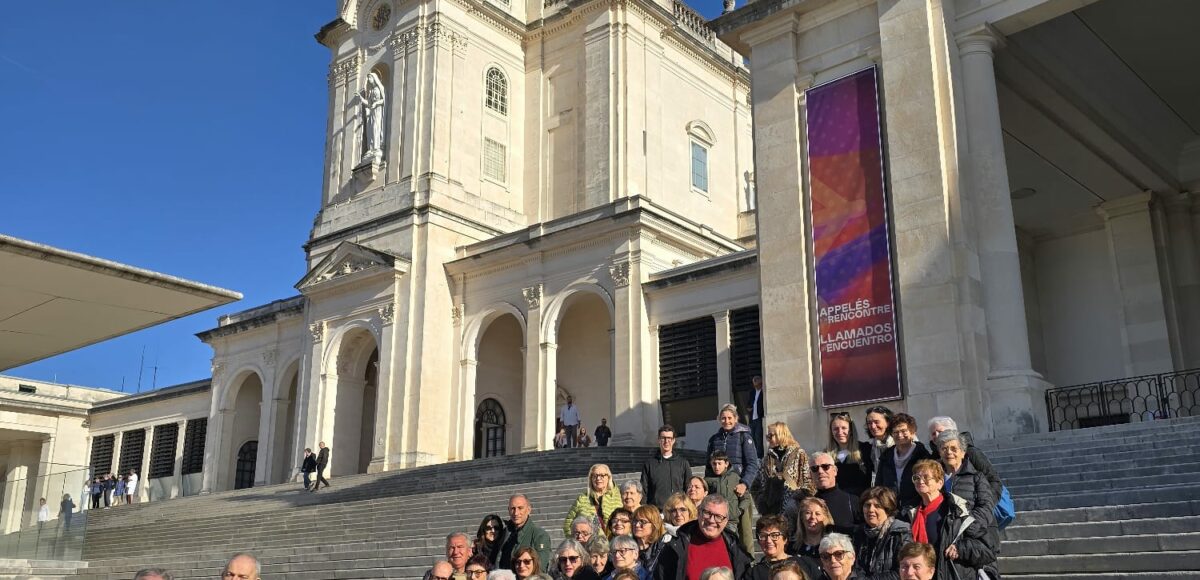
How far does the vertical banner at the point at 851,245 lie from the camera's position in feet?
48.0

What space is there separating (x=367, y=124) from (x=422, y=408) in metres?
9.71

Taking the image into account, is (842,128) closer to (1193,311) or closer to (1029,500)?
(1029,500)

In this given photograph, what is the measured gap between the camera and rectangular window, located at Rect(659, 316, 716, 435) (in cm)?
2612

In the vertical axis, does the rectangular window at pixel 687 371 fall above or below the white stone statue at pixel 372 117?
below

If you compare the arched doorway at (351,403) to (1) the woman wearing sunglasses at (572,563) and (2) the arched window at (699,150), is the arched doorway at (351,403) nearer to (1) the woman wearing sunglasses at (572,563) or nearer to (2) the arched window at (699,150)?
(2) the arched window at (699,150)

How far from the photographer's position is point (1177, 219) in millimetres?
20453

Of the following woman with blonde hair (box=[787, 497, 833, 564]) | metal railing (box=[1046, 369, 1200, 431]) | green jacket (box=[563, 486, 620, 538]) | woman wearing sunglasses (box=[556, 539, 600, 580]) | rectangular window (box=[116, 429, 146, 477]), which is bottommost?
woman wearing sunglasses (box=[556, 539, 600, 580])

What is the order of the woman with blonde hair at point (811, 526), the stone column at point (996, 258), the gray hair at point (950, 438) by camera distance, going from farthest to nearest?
1. the stone column at point (996, 258)
2. the gray hair at point (950, 438)
3. the woman with blonde hair at point (811, 526)

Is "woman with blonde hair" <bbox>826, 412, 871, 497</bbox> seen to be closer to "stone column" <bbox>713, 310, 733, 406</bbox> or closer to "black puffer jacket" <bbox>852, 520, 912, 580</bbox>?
"black puffer jacket" <bbox>852, 520, 912, 580</bbox>

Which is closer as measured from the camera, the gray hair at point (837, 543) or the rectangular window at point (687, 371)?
the gray hair at point (837, 543)

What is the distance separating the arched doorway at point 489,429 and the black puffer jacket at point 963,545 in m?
25.3

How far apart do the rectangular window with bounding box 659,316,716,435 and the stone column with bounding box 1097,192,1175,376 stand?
9.18m

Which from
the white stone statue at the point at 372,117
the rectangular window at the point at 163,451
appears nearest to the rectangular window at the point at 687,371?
the white stone statue at the point at 372,117

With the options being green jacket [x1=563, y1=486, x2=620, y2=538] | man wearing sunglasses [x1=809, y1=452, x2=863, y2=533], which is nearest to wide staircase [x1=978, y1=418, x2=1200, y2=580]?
man wearing sunglasses [x1=809, y1=452, x2=863, y2=533]
